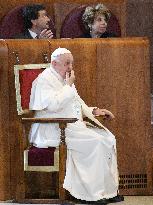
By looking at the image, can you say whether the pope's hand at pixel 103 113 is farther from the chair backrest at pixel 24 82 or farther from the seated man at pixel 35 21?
the seated man at pixel 35 21

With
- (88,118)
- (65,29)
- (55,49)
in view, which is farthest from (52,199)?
(65,29)

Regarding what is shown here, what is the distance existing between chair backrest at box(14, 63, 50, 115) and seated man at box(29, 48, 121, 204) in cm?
6

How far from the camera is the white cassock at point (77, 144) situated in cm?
574

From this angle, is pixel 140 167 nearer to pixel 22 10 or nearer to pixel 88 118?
pixel 88 118

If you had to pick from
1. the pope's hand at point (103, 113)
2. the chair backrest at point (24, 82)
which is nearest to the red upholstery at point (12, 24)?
the chair backrest at point (24, 82)

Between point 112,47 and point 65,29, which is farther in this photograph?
point 65,29

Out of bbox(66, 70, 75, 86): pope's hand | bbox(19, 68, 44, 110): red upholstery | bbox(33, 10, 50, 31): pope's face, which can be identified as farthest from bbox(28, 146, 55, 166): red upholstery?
bbox(33, 10, 50, 31): pope's face

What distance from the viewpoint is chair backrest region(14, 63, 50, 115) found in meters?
5.89

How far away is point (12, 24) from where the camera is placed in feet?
22.3

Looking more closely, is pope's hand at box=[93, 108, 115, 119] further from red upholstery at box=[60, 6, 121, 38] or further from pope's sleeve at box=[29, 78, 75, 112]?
red upholstery at box=[60, 6, 121, 38]

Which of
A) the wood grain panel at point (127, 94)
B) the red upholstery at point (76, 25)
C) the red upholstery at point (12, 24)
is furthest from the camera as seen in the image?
the red upholstery at point (76, 25)

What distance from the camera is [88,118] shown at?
19.8 feet

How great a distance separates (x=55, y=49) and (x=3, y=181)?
1143 mm

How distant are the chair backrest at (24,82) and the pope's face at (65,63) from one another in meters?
0.21
